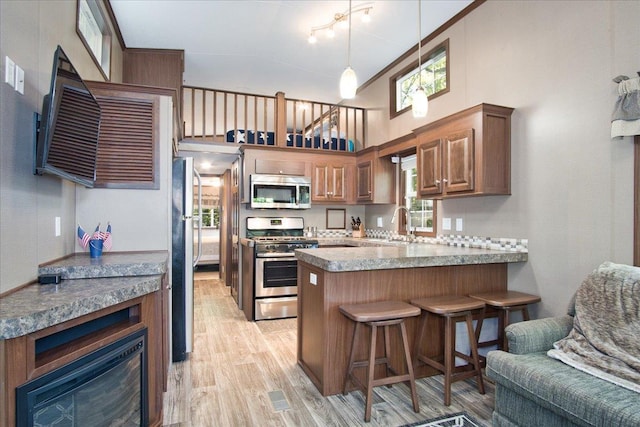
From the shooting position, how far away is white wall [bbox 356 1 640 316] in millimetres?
2396

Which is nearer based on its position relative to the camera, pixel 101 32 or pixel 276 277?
pixel 101 32

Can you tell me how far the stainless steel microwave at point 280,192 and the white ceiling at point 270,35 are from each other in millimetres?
1591

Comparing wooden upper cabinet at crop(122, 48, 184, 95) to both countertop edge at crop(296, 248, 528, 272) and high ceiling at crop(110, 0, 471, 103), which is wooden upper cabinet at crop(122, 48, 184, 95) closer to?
high ceiling at crop(110, 0, 471, 103)

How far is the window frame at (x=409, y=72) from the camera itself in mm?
3957

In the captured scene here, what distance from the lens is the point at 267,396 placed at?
103 inches

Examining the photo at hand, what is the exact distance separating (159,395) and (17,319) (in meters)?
1.20

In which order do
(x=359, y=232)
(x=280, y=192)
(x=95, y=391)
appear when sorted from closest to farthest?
(x=95, y=391), (x=280, y=192), (x=359, y=232)

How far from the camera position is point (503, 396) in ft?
6.87

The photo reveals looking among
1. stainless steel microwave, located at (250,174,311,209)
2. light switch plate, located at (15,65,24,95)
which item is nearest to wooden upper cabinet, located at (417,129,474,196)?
stainless steel microwave, located at (250,174,311,209)

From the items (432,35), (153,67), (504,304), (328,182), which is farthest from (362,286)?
(153,67)

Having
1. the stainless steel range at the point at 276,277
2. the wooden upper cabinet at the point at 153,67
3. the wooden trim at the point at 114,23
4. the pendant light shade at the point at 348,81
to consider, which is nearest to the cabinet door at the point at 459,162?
the pendant light shade at the point at 348,81

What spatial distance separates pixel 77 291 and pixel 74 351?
0.28 m

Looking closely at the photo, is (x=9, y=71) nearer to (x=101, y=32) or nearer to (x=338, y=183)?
(x=101, y=32)

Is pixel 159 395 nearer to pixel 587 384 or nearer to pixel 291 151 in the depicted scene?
pixel 587 384
